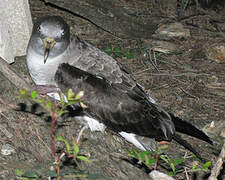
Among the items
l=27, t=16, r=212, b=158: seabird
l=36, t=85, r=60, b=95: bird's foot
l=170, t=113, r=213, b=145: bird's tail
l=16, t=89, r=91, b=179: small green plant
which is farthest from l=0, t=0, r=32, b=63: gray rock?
l=16, t=89, r=91, b=179: small green plant

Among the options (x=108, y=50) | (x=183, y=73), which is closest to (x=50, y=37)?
(x=108, y=50)

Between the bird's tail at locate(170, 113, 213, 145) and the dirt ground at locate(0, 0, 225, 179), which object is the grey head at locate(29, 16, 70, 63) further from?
the bird's tail at locate(170, 113, 213, 145)

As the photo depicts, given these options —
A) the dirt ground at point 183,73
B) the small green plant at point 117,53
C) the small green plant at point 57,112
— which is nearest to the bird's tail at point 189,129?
the dirt ground at point 183,73

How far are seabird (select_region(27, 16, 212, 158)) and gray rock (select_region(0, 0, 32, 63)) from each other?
56 centimetres

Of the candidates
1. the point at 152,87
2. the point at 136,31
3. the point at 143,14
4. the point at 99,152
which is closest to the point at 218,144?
the point at 152,87

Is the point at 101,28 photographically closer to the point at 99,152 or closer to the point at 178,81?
the point at 178,81

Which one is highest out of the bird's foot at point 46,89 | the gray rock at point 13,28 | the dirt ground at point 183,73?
the gray rock at point 13,28

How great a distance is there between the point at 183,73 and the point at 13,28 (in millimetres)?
3142

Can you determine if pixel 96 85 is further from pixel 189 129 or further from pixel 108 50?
pixel 108 50

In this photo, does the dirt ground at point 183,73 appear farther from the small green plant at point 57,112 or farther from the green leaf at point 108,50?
the small green plant at point 57,112

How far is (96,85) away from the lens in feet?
14.8

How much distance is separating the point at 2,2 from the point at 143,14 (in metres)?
4.34

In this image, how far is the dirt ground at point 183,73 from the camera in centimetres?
568

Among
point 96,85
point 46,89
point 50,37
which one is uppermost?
point 50,37
